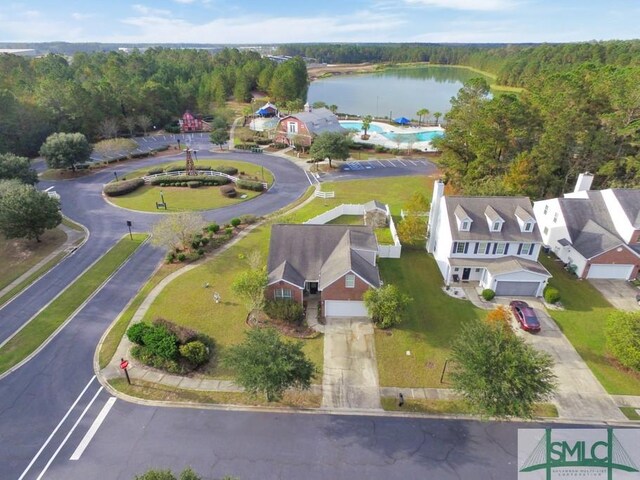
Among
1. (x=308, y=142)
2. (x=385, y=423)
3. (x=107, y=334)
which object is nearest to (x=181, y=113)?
(x=308, y=142)

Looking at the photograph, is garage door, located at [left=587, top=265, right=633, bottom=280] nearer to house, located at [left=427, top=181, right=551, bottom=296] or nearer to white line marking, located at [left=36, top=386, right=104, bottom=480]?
house, located at [left=427, top=181, right=551, bottom=296]

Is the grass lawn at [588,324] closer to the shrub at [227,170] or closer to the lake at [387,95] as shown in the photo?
the shrub at [227,170]

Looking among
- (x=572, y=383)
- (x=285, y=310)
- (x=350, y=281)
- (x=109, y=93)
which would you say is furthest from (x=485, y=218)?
(x=109, y=93)

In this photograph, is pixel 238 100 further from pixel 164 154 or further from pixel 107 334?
pixel 107 334

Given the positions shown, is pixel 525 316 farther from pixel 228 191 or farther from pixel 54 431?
pixel 228 191

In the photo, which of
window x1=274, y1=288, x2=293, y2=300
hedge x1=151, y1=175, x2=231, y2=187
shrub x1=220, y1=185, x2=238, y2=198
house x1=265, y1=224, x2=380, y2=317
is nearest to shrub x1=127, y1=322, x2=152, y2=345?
house x1=265, y1=224, x2=380, y2=317

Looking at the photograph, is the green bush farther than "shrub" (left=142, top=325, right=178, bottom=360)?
No

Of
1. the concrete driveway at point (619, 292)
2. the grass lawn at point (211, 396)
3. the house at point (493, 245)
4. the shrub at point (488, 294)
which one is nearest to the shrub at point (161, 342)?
the grass lawn at point (211, 396)
